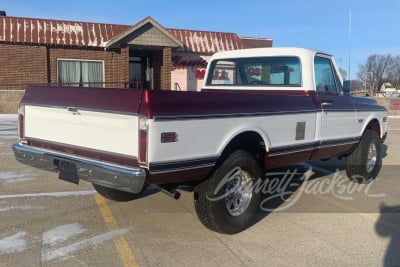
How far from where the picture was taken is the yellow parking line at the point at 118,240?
4.10 m

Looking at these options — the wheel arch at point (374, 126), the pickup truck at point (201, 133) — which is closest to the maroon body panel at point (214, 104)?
the pickup truck at point (201, 133)

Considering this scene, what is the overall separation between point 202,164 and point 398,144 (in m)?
10.5

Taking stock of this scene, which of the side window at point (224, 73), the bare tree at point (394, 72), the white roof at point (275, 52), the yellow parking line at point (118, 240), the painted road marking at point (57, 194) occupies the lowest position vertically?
the yellow parking line at point (118, 240)

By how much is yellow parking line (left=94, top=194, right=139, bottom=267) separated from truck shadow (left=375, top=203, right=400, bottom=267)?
2.39 m

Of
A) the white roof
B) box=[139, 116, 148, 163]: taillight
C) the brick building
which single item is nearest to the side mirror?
the white roof

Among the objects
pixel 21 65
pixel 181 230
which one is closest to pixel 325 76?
pixel 181 230

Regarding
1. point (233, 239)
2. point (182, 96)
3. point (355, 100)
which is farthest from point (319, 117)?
point (182, 96)

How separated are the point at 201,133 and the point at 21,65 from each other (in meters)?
17.0

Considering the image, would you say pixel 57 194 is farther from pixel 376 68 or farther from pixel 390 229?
pixel 376 68

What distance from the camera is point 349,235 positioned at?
4.96m

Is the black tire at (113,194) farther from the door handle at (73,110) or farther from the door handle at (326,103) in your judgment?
the door handle at (326,103)

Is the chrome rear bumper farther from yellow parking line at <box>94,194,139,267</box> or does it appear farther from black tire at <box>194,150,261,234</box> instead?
black tire at <box>194,150,261,234</box>

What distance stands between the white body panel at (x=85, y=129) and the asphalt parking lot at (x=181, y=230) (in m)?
0.99

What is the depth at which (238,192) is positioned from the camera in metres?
5.00
